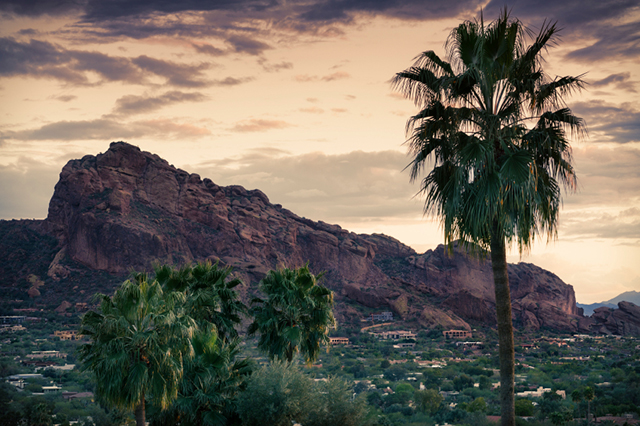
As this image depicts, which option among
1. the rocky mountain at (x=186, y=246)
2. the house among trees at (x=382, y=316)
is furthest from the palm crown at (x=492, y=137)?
the house among trees at (x=382, y=316)

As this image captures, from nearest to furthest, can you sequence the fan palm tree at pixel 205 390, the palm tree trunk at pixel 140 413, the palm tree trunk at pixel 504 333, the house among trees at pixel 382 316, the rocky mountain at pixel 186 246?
the palm tree trunk at pixel 504 333 → the palm tree trunk at pixel 140 413 → the fan palm tree at pixel 205 390 → the rocky mountain at pixel 186 246 → the house among trees at pixel 382 316

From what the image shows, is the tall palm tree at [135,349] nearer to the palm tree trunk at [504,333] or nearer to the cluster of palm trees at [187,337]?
the cluster of palm trees at [187,337]

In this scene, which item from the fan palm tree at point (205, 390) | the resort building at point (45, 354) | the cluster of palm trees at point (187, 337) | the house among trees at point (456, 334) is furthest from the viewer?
the house among trees at point (456, 334)

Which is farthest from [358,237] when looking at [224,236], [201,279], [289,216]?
[201,279]

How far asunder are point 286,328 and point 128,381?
7.61 meters

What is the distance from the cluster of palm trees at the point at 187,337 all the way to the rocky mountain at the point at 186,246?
7630cm

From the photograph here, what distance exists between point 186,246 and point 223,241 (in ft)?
27.8

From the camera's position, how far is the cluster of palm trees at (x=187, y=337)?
13219 millimetres

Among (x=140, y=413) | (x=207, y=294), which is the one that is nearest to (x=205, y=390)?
(x=140, y=413)

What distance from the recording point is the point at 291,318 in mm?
20172

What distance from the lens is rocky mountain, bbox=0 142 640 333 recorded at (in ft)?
351

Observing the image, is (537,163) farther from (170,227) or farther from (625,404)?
(170,227)

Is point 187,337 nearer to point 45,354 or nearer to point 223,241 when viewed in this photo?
point 45,354

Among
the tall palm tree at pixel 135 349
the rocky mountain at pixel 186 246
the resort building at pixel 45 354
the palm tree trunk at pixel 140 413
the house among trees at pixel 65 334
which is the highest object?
the rocky mountain at pixel 186 246
